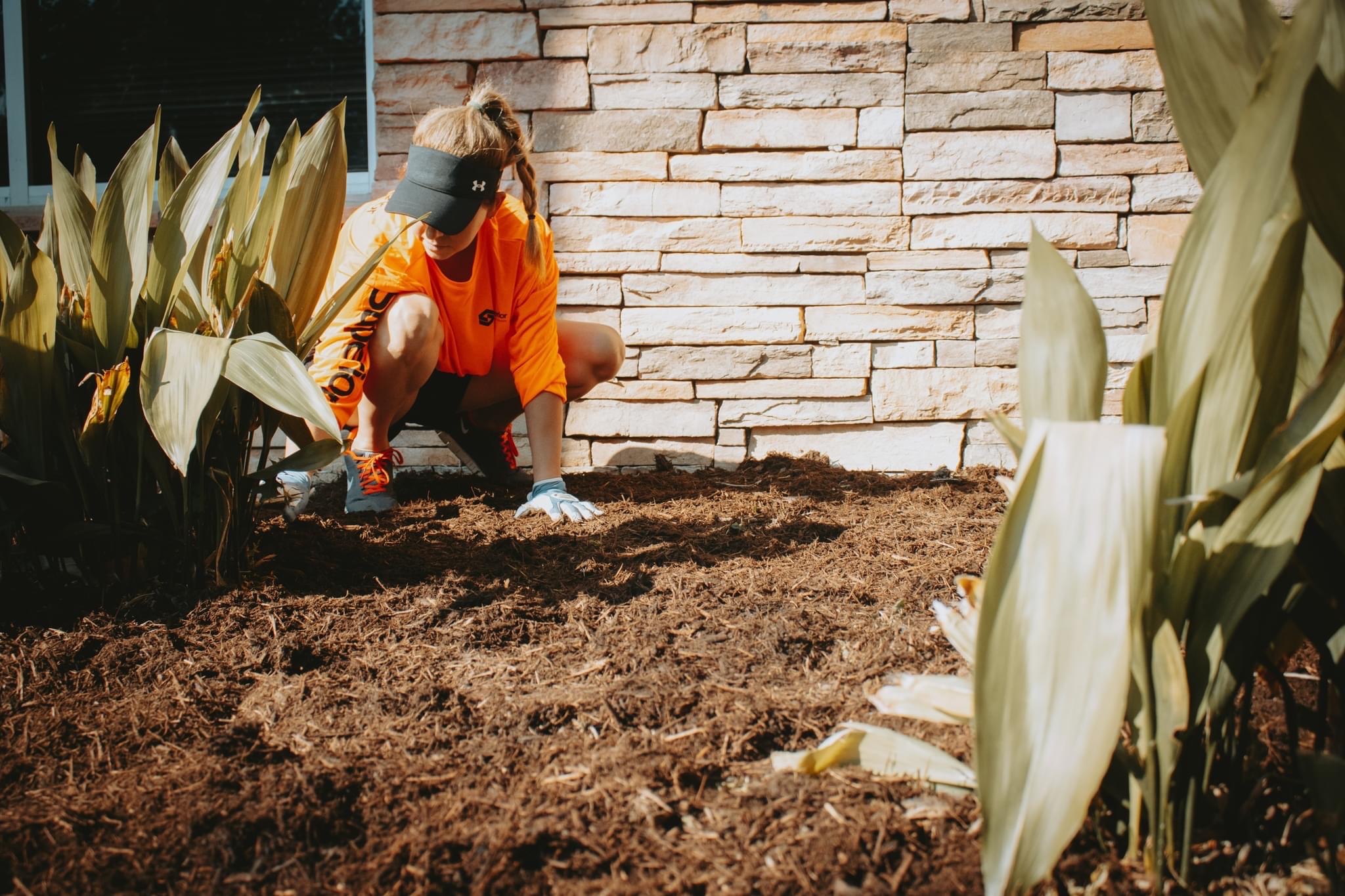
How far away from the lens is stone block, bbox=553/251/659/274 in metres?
2.82

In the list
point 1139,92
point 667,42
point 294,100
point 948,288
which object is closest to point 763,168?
point 667,42

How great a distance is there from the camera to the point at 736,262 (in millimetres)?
2811

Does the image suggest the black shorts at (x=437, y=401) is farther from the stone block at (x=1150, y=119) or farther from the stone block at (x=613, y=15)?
the stone block at (x=1150, y=119)

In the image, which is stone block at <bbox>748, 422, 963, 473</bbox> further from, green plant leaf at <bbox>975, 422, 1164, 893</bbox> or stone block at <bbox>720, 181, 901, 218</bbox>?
green plant leaf at <bbox>975, 422, 1164, 893</bbox>

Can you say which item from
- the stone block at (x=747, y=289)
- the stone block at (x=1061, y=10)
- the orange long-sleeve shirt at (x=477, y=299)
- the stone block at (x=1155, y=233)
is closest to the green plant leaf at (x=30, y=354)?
the orange long-sleeve shirt at (x=477, y=299)

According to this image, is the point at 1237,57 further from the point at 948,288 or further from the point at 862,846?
the point at 948,288

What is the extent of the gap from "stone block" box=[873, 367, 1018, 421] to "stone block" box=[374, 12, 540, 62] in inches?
57.5

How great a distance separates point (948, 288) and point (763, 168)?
2.19ft

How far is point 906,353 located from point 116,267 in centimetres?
211

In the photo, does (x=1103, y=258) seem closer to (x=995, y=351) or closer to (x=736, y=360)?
(x=995, y=351)

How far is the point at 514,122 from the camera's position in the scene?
7.78ft

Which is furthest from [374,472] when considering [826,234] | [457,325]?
[826,234]

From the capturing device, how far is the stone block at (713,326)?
9.30 feet

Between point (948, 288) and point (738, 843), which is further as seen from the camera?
point (948, 288)
